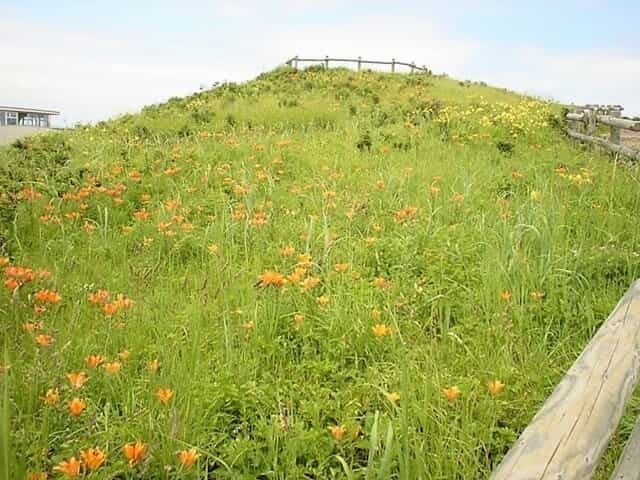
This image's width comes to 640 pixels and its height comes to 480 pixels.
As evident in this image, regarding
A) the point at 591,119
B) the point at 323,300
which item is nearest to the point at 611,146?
the point at 591,119

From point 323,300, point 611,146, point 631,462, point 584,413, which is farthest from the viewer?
point 611,146

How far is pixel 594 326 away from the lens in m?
2.68

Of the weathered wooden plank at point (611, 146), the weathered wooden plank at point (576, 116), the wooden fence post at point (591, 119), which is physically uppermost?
the weathered wooden plank at point (576, 116)

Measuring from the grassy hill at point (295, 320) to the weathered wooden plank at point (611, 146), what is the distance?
1869mm

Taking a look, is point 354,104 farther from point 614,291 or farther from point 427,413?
point 427,413

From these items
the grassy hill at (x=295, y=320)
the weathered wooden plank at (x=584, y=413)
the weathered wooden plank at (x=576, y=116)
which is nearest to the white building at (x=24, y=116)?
the weathered wooden plank at (x=576, y=116)

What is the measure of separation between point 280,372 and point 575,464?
1316 mm

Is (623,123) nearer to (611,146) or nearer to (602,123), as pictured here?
(611,146)

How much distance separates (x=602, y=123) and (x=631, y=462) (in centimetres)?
1002

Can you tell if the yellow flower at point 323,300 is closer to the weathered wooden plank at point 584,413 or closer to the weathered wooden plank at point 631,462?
the weathered wooden plank at point 584,413

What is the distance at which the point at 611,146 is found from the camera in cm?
865

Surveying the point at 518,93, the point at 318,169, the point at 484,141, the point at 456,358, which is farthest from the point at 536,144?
the point at 518,93

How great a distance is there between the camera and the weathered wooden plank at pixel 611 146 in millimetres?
7534

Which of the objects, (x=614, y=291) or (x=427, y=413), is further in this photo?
(x=614, y=291)
